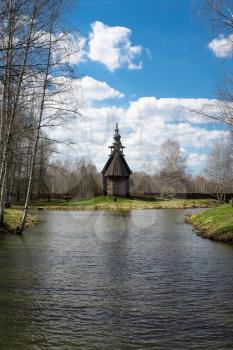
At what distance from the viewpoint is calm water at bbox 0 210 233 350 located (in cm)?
794

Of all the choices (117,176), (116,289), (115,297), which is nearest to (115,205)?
(117,176)

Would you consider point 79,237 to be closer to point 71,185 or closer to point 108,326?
point 108,326

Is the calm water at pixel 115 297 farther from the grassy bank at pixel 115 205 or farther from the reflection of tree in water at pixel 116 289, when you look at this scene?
the grassy bank at pixel 115 205

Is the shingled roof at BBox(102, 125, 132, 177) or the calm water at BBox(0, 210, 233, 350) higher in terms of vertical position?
the shingled roof at BBox(102, 125, 132, 177)

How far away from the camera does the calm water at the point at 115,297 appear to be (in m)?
7.94

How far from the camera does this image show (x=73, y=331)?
8305mm

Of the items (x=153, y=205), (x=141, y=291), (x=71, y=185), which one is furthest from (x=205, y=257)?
(x=71, y=185)

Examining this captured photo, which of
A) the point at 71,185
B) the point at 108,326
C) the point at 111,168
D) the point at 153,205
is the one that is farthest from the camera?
the point at 71,185

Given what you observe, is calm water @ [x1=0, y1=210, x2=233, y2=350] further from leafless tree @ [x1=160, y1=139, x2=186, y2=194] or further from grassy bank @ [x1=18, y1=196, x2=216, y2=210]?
leafless tree @ [x1=160, y1=139, x2=186, y2=194]

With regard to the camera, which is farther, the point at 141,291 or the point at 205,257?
the point at 205,257

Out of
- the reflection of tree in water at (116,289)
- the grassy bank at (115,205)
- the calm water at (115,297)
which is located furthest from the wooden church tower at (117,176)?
the calm water at (115,297)

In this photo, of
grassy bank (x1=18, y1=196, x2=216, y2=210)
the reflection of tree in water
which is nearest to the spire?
grassy bank (x1=18, y1=196, x2=216, y2=210)

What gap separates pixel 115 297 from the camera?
11.0 meters

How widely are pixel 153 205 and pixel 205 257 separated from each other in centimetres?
4931
